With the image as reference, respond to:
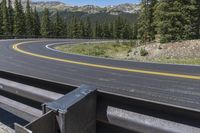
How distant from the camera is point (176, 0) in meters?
41.7

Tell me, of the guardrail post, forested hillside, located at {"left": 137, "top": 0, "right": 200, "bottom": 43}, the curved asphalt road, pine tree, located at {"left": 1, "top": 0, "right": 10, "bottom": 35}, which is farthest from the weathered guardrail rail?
pine tree, located at {"left": 1, "top": 0, "right": 10, "bottom": 35}

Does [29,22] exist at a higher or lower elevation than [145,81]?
lower

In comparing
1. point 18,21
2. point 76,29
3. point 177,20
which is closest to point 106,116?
point 177,20

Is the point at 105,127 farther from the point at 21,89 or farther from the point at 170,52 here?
the point at 170,52

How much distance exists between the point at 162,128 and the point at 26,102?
2322 mm

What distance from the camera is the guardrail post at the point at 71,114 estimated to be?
3145 millimetres

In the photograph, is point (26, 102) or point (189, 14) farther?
point (189, 14)

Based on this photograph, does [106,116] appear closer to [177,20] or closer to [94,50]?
[94,50]

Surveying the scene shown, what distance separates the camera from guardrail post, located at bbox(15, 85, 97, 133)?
3.14m

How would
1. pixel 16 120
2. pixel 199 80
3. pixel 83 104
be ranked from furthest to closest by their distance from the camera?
pixel 199 80 → pixel 16 120 → pixel 83 104

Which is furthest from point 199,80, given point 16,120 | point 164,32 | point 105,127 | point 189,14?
point 189,14

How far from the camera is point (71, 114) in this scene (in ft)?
10.5

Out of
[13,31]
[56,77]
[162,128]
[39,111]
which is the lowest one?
[13,31]

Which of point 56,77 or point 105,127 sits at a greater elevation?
point 105,127
